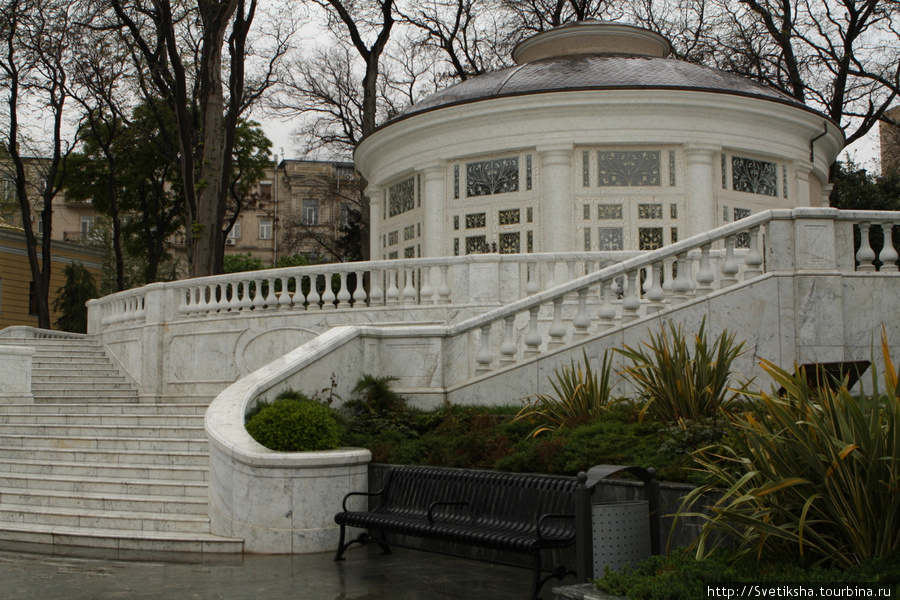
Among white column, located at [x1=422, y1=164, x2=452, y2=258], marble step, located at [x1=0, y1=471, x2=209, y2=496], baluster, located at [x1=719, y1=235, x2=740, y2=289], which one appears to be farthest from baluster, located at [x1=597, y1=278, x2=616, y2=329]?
white column, located at [x1=422, y1=164, x2=452, y2=258]

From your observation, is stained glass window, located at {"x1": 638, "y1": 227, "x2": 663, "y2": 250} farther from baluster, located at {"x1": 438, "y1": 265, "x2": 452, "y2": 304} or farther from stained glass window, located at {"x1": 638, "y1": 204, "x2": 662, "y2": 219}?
baluster, located at {"x1": 438, "y1": 265, "x2": 452, "y2": 304}

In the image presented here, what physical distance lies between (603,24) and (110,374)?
14.5 meters

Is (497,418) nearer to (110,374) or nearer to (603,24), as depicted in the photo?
(110,374)

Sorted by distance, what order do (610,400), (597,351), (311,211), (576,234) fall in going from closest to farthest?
(610,400) < (597,351) < (576,234) < (311,211)

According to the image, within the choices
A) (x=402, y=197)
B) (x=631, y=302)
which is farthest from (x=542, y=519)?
(x=402, y=197)

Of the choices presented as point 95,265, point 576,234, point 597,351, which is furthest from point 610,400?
point 95,265

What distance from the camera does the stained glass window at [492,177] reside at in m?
19.5

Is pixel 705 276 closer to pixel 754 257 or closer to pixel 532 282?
pixel 754 257

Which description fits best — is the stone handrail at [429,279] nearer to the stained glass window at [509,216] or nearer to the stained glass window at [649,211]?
the stained glass window at [509,216]

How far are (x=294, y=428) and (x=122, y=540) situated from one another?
83.7 inches

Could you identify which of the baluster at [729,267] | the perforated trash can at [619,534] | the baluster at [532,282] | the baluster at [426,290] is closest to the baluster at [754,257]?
the baluster at [729,267]

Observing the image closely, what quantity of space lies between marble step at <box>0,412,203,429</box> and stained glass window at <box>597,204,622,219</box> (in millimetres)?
9332

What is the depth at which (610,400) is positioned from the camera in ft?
35.2

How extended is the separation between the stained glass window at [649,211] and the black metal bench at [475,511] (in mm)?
10981
